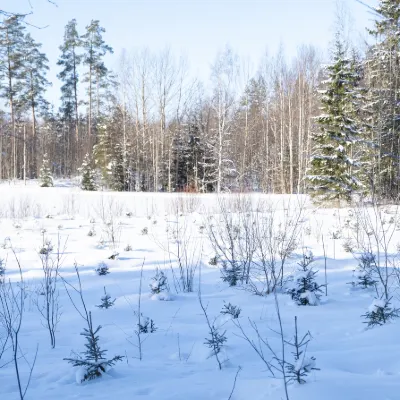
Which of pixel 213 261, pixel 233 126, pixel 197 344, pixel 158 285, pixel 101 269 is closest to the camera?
pixel 197 344

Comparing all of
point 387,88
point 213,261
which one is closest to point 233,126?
point 387,88

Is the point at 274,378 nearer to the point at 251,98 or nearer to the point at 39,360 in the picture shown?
the point at 39,360

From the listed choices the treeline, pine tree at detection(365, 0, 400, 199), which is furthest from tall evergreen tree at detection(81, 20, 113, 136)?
pine tree at detection(365, 0, 400, 199)

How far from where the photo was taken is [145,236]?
31.1 ft

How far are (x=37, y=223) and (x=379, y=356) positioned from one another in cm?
1052

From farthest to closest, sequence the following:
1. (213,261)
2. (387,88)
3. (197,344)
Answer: (387,88) → (213,261) → (197,344)

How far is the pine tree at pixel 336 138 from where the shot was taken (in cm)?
1442

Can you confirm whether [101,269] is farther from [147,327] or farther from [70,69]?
[70,69]

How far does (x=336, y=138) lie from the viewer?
14.4 m

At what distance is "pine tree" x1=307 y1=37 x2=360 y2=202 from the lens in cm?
1442

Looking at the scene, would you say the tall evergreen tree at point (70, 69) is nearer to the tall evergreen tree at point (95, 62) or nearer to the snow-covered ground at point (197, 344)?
the tall evergreen tree at point (95, 62)

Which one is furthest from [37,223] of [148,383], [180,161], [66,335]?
[180,161]

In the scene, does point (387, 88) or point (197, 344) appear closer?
point (197, 344)

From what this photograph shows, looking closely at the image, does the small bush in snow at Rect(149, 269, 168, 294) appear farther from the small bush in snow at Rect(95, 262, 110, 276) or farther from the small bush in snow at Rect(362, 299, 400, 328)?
→ the small bush in snow at Rect(362, 299, 400, 328)
